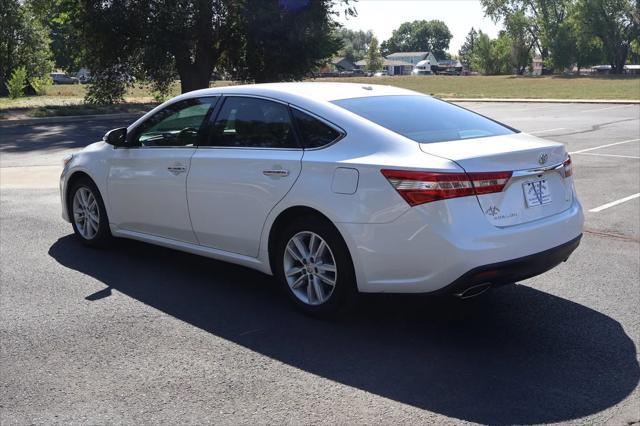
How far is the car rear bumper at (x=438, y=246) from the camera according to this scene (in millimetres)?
4316

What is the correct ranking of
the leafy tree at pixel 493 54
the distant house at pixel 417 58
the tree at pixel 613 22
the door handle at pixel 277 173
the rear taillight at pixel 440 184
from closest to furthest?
the rear taillight at pixel 440 184 < the door handle at pixel 277 173 < the tree at pixel 613 22 < the leafy tree at pixel 493 54 < the distant house at pixel 417 58

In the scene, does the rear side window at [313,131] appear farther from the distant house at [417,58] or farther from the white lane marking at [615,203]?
the distant house at [417,58]

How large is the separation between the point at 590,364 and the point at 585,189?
6.50 meters

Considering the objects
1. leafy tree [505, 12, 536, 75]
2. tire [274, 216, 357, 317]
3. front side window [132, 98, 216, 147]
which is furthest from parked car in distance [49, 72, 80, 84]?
tire [274, 216, 357, 317]

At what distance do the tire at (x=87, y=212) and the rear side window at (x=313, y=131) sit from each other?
246cm

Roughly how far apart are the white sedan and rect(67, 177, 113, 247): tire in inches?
21.4

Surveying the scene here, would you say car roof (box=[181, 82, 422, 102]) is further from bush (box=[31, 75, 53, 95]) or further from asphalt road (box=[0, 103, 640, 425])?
bush (box=[31, 75, 53, 95])

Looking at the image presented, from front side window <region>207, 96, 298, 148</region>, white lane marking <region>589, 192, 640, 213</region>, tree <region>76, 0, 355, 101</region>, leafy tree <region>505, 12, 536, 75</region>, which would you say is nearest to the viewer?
front side window <region>207, 96, 298, 148</region>

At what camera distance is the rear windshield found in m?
4.93

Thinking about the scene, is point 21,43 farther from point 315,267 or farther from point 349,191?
point 349,191

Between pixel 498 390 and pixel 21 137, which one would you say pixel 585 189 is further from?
pixel 21 137

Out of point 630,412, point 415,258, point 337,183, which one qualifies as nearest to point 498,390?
point 630,412

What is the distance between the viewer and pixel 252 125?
550 centimetres

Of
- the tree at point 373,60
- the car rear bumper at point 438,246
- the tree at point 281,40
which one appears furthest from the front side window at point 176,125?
the tree at point 373,60
